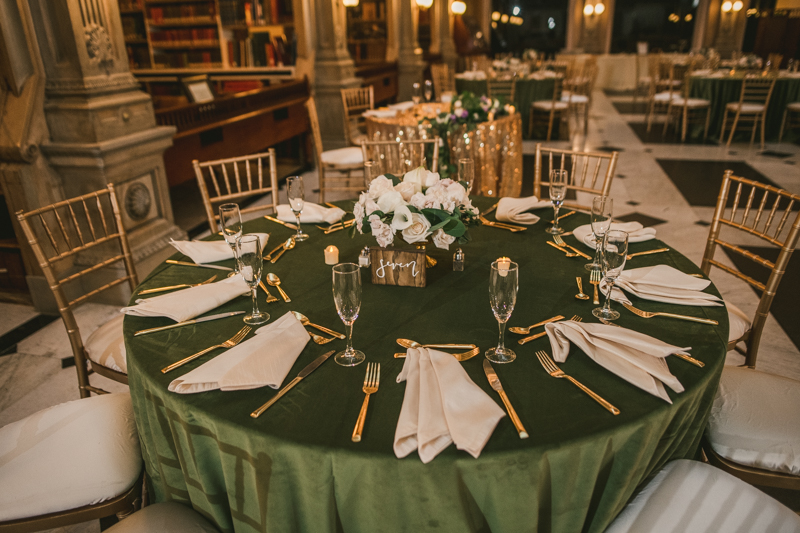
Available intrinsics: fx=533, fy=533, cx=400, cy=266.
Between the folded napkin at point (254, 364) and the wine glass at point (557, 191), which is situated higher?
the wine glass at point (557, 191)

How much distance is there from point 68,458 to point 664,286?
1.64 metres

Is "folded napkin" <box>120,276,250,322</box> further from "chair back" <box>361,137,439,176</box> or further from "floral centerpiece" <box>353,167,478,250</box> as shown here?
"chair back" <box>361,137,439,176</box>

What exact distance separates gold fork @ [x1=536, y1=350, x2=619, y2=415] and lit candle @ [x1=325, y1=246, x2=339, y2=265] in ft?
2.47

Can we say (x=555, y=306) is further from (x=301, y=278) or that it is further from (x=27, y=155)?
(x=27, y=155)

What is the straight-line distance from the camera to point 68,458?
134 cm

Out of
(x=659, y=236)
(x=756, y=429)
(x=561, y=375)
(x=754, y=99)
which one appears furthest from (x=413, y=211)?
(x=754, y=99)

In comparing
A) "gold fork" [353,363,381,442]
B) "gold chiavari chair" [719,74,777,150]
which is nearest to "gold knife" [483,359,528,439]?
"gold fork" [353,363,381,442]

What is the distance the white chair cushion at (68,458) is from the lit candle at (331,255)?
28.3 inches

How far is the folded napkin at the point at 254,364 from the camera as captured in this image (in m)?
1.10

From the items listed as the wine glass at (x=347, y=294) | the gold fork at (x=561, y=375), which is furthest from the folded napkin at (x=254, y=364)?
the gold fork at (x=561, y=375)

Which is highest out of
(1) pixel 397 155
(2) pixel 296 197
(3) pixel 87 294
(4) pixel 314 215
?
(2) pixel 296 197

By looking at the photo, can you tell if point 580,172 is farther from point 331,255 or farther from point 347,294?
point 347,294

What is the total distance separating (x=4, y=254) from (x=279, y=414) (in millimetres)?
3109

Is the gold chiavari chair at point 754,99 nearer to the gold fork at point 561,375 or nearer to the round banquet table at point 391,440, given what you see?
the round banquet table at point 391,440
